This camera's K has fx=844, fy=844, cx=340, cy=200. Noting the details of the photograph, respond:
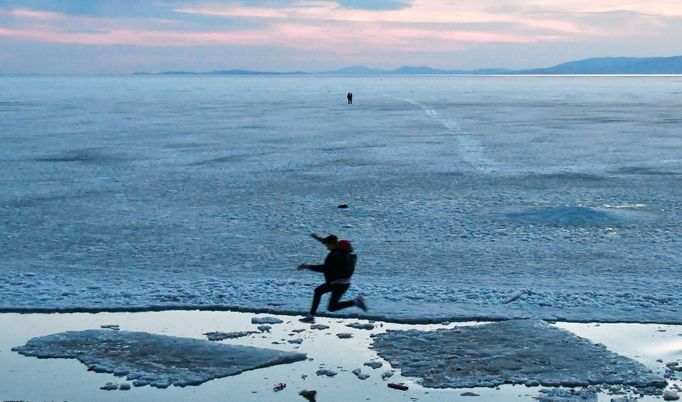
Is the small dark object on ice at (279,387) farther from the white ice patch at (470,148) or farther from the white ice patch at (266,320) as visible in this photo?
the white ice patch at (470,148)

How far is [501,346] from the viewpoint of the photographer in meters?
7.74

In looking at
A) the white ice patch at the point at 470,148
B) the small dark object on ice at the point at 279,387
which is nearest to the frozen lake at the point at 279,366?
the small dark object on ice at the point at 279,387

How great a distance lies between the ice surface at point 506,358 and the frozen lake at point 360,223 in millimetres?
676

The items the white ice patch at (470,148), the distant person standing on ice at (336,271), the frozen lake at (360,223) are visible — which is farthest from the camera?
the white ice patch at (470,148)

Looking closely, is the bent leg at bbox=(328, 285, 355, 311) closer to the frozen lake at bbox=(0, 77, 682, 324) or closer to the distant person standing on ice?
the distant person standing on ice

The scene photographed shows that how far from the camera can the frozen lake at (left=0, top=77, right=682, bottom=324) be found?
9672mm

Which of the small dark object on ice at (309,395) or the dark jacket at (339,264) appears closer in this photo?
the small dark object on ice at (309,395)

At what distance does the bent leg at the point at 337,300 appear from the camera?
8.62 meters

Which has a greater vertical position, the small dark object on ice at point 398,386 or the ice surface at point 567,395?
the ice surface at point 567,395

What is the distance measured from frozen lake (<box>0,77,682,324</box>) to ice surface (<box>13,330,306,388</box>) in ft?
4.24

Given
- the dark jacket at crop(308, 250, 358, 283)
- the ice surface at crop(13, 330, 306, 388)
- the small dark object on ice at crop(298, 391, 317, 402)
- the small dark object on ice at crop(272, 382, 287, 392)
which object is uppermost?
the dark jacket at crop(308, 250, 358, 283)

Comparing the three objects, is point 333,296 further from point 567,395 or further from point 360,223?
point 360,223

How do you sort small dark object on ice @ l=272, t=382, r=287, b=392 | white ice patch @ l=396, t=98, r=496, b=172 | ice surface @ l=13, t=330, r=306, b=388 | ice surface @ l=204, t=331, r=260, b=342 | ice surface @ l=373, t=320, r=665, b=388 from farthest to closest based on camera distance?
white ice patch @ l=396, t=98, r=496, b=172, ice surface @ l=204, t=331, r=260, b=342, ice surface @ l=13, t=330, r=306, b=388, ice surface @ l=373, t=320, r=665, b=388, small dark object on ice @ l=272, t=382, r=287, b=392

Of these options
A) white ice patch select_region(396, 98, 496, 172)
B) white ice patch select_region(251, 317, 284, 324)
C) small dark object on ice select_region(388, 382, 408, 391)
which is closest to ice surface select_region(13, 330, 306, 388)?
white ice patch select_region(251, 317, 284, 324)
